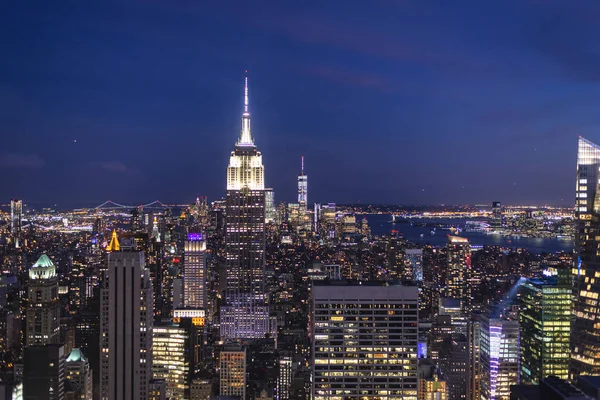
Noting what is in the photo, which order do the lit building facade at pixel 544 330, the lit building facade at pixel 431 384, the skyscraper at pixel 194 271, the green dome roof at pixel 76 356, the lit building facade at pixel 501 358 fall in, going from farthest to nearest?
the skyscraper at pixel 194 271 < the lit building facade at pixel 431 384 < the lit building facade at pixel 501 358 < the green dome roof at pixel 76 356 < the lit building facade at pixel 544 330

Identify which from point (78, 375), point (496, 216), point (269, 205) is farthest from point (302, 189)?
point (78, 375)

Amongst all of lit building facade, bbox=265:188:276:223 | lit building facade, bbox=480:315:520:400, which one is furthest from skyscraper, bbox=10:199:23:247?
lit building facade, bbox=265:188:276:223

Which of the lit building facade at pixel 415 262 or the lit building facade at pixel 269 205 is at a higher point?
the lit building facade at pixel 269 205

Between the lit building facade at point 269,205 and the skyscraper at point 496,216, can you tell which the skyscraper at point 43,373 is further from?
the lit building facade at point 269,205

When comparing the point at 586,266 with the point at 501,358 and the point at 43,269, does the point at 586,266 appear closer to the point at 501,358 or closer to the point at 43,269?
the point at 501,358

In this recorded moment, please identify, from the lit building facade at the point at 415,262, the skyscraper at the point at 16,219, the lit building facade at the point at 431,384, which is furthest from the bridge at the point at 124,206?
the lit building facade at the point at 415,262

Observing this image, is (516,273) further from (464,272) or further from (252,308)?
(252,308)

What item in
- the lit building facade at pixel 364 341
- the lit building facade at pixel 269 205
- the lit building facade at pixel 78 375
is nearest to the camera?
the lit building facade at pixel 364 341
